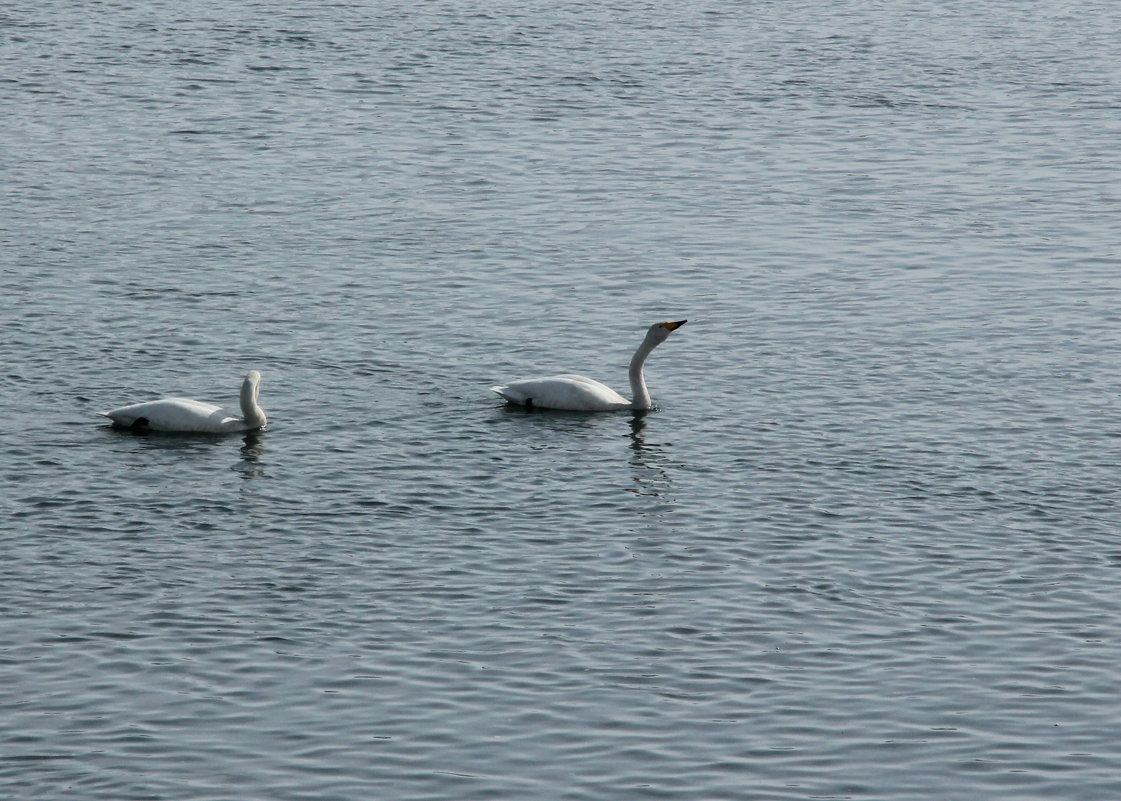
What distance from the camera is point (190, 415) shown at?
28.9 metres

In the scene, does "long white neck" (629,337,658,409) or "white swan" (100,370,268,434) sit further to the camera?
"long white neck" (629,337,658,409)

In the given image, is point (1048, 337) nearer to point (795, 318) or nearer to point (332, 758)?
point (795, 318)

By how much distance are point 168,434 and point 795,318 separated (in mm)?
13289

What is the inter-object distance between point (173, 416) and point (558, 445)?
5.93 metres

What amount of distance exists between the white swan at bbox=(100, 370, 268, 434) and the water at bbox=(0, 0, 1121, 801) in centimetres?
42

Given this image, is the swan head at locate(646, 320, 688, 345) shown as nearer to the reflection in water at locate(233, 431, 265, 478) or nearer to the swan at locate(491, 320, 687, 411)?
the swan at locate(491, 320, 687, 411)

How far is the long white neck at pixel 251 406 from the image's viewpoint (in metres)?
29.1

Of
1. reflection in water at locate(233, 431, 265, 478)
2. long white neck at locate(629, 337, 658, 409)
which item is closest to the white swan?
reflection in water at locate(233, 431, 265, 478)

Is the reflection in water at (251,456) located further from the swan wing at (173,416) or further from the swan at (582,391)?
the swan at (582,391)

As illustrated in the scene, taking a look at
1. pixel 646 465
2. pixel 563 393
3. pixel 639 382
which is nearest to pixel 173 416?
pixel 563 393

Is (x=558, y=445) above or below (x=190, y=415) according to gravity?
below

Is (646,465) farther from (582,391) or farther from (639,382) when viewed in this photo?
(639,382)

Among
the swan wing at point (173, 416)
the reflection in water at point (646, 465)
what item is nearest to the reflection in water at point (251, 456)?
the swan wing at point (173, 416)

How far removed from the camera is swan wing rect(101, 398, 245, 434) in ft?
94.4
